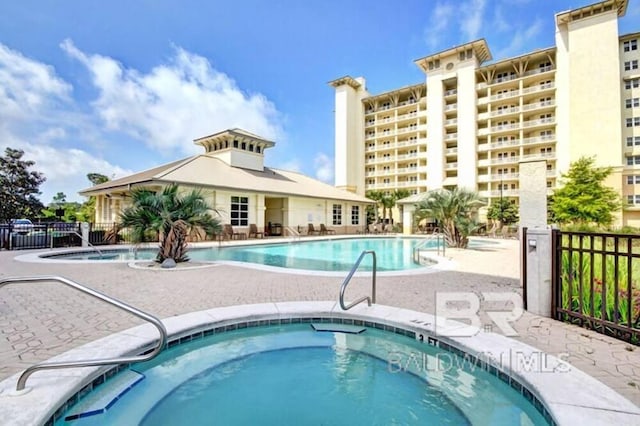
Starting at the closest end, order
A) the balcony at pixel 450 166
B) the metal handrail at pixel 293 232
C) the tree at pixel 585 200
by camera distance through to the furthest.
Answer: the metal handrail at pixel 293 232 → the tree at pixel 585 200 → the balcony at pixel 450 166

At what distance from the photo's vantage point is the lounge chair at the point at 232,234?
2008cm

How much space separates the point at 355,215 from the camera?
32875 millimetres

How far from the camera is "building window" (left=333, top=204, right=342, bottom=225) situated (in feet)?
98.1

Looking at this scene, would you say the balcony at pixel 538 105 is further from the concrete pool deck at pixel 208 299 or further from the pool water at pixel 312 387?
the pool water at pixel 312 387

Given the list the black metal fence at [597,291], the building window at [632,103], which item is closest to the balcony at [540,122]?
the building window at [632,103]

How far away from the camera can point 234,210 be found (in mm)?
21641

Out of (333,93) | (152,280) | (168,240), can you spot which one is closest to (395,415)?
(152,280)

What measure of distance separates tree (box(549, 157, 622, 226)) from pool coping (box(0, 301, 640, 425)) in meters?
31.9

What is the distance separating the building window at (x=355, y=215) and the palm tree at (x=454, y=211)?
15.3m

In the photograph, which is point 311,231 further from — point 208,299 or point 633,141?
point 633,141

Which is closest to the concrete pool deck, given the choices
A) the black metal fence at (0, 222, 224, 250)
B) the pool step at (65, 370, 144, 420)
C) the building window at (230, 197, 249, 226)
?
the pool step at (65, 370, 144, 420)

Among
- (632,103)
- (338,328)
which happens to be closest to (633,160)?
(632,103)

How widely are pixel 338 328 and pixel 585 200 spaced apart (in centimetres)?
3443

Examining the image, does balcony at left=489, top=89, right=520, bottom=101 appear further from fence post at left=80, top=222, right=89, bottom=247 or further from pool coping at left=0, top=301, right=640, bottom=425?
fence post at left=80, top=222, right=89, bottom=247
